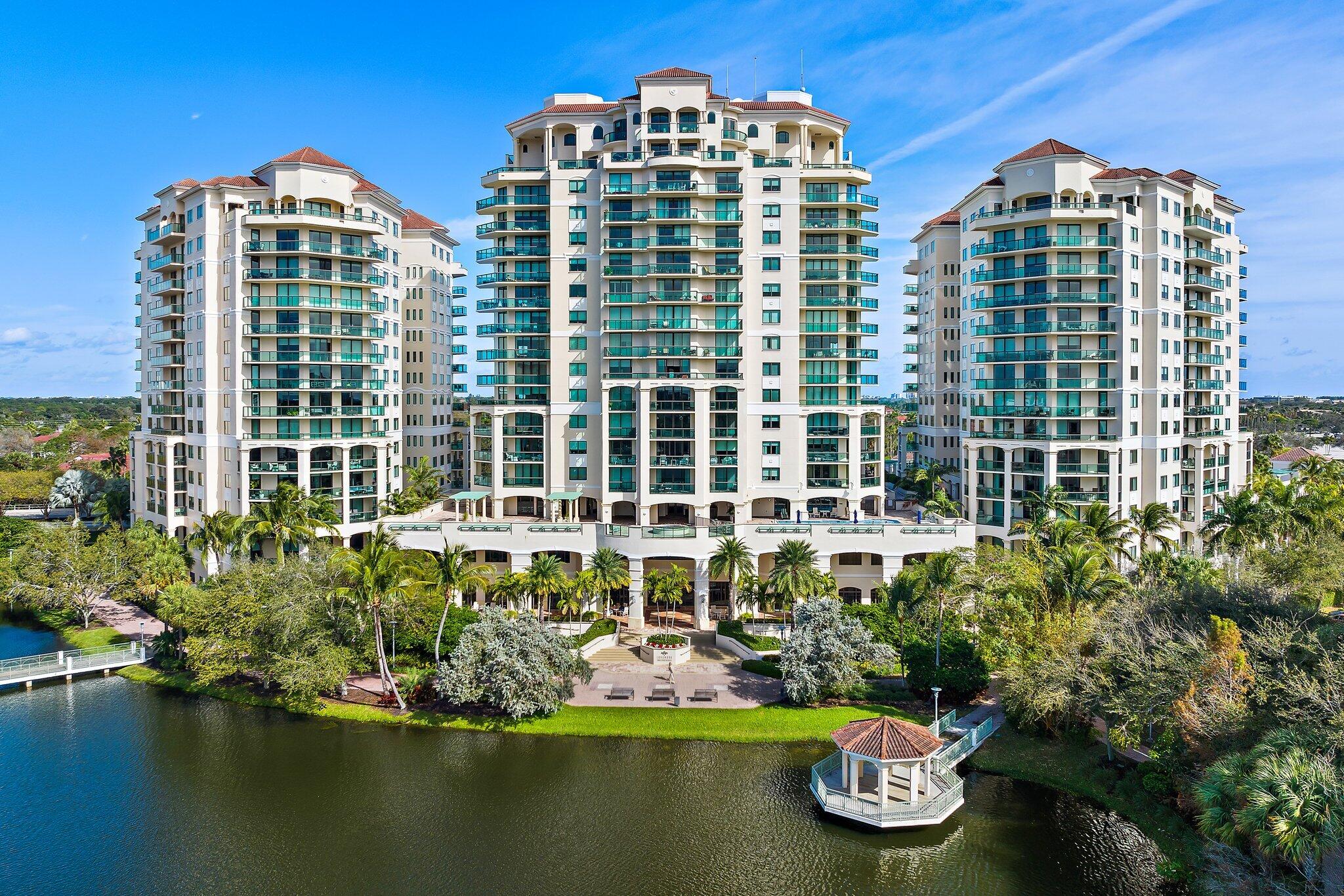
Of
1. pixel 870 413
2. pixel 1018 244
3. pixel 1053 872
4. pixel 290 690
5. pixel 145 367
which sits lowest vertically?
pixel 1053 872

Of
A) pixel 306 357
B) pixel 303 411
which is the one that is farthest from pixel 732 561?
pixel 306 357

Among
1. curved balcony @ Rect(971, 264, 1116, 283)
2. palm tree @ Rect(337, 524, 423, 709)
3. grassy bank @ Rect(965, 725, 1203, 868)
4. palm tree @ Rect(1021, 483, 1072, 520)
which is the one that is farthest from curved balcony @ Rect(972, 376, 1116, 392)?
palm tree @ Rect(337, 524, 423, 709)

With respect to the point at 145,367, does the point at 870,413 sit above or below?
below

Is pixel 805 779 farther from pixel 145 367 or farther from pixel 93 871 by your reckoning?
pixel 145 367

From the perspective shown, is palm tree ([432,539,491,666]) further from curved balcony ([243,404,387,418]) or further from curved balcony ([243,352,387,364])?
curved balcony ([243,352,387,364])

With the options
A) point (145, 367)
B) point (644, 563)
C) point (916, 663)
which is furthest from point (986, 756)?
point (145, 367)

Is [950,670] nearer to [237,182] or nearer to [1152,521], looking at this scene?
[1152,521]
